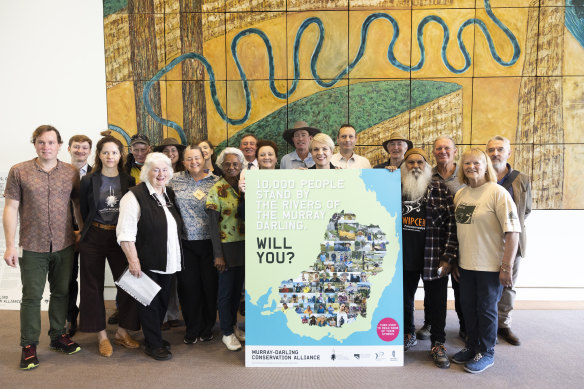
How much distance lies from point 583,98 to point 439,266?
117 inches

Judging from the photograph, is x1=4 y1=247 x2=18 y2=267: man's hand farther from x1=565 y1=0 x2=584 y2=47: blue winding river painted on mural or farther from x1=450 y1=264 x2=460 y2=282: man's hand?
x1=565 y1=0 x2=584 y2=47: blue winding river painted on mural

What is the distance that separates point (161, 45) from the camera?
4102 mm

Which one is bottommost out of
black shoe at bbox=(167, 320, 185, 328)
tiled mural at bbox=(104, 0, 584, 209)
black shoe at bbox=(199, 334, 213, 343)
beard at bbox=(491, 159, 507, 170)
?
black shoe at bbox=(167, 320, 185, 328)

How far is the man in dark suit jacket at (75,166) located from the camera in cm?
318

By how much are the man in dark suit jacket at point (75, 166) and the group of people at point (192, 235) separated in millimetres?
32

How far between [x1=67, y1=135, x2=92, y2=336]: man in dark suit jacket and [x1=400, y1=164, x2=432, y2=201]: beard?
2.76 metres

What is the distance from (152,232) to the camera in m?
2.70

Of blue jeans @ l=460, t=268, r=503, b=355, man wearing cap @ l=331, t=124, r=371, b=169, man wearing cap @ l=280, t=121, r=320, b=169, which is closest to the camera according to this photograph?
blue jeans @ l=460, t=268, r=503, b=355

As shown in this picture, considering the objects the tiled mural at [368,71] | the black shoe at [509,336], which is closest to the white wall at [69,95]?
the tiled mural at [368,71]

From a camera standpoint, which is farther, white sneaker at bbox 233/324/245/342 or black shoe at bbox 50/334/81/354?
white sneaker at bbox 233/324/245/342

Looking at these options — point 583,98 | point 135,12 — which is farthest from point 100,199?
point 583,98

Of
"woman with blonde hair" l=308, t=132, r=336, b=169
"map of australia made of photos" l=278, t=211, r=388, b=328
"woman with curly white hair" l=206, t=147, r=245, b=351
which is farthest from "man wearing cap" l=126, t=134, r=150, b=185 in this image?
"map of australia made of photos" l=278, t=211, r=388, b=328

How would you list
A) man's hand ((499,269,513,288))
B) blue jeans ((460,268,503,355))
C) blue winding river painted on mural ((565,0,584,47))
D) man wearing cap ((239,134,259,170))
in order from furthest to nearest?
blue winding river painted on mural ((565,0,584,47)), man wearing cap ((239,134,259,170)), blue jeans ((460,268,503,355)), man's hand ((499,269,513,288))

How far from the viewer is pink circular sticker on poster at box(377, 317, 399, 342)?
2.68 meters
